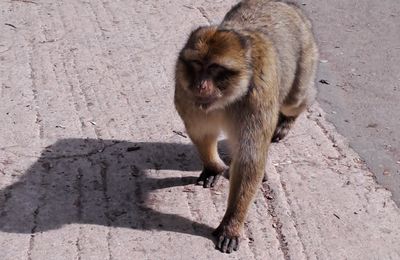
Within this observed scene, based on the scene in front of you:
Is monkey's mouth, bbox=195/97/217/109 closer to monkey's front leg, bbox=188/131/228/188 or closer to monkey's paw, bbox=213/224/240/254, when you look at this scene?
monkey's front leg, bbox=188/131/228/188

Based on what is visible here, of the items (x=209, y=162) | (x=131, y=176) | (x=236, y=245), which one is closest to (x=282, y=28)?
(x=209, y=162)

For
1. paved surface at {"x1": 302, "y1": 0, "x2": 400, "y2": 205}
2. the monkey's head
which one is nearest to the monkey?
the monkey's head

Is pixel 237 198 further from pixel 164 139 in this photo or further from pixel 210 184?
pixel 164 139

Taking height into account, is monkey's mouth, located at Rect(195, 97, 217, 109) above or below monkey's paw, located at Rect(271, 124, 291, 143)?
above

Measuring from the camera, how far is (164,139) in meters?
5.20

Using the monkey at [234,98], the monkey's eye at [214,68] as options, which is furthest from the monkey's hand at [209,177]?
the monkey's eye at [214,68]

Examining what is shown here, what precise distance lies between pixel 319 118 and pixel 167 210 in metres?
Result: 1.76

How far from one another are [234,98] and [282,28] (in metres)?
1.02

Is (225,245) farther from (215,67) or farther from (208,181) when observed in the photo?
(215,67)

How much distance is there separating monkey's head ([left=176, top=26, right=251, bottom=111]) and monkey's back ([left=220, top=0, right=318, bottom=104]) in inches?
15.7

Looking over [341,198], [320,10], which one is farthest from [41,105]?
[320,10]

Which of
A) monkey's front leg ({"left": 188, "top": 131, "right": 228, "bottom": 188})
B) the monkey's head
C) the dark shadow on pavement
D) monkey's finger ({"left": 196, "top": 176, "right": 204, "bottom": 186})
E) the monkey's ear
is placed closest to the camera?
the monkey's head

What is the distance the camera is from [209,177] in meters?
4.77

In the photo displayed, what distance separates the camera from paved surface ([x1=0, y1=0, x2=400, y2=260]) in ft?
13.8
